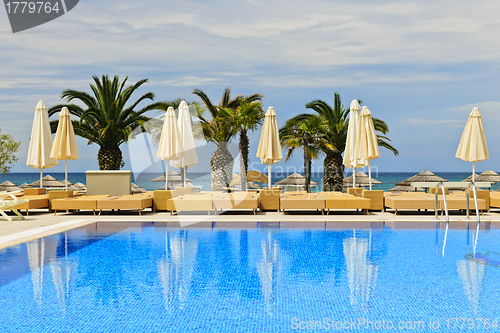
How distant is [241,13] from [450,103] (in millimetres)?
32875

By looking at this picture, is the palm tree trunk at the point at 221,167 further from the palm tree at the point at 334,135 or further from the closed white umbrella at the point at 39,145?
the closed white umbrella at the point at 39,145

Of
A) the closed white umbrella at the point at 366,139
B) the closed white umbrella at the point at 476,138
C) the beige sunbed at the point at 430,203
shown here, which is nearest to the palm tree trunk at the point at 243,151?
the closed white umbrella at the point at 366,139

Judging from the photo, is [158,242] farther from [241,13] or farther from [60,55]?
[60,55]

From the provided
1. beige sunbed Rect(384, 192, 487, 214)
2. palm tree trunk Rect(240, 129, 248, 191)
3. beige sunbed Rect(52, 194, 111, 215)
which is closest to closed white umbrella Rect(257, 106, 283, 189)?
beige sunbed Rect(384, 192, 487, 214)

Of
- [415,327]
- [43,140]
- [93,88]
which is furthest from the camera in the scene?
[93,88]

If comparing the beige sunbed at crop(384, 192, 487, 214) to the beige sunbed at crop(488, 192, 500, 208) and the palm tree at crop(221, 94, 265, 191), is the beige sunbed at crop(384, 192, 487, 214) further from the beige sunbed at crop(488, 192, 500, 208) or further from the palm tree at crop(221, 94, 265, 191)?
the palm tree at crop(221, 94, 265, 191)

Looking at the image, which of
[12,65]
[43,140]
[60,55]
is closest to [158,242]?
[43,140]

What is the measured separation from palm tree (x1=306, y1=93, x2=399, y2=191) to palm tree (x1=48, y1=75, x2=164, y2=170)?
8.20 m

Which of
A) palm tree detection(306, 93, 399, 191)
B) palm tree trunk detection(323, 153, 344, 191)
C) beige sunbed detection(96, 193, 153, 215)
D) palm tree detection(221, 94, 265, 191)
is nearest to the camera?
beige sunbed detection(96, 193, 153, 215)

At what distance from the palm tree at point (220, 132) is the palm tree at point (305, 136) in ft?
9.85

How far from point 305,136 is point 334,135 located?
228cm

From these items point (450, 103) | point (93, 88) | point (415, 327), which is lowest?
point (415, 327)

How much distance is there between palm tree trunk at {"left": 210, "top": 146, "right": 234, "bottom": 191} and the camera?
64.7ft

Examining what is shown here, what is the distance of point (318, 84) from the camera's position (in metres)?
41.8
